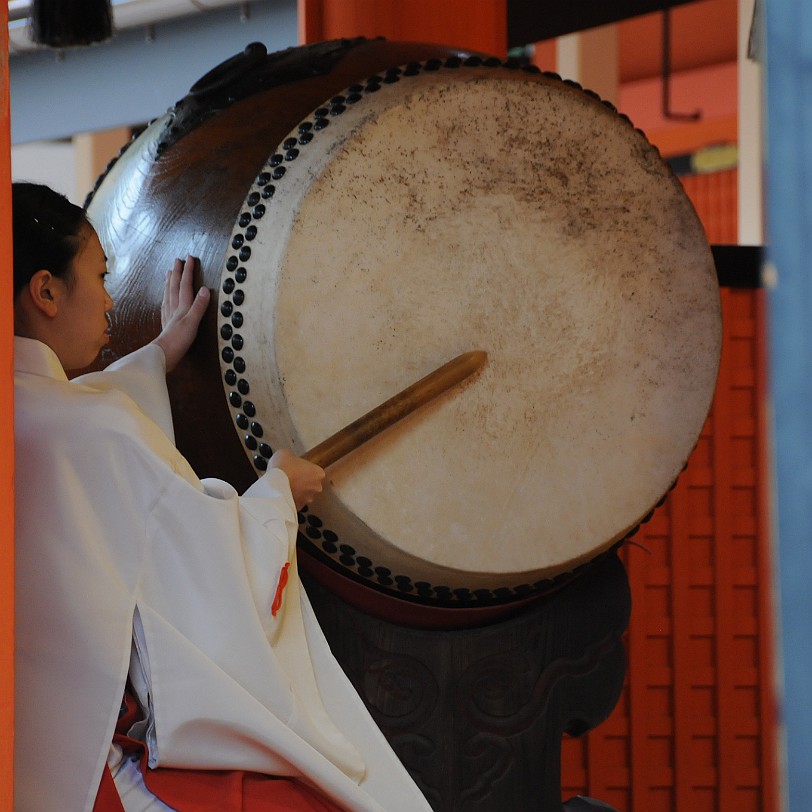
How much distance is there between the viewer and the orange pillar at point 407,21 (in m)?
2.68

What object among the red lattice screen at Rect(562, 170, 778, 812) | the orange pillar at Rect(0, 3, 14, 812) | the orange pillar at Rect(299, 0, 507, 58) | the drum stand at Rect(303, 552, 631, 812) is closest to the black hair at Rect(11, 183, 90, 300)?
the orange pillar at Rect(0, 3, 14, 812)

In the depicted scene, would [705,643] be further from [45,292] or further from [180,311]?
[45,292]

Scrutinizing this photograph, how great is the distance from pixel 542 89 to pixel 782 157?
77cm

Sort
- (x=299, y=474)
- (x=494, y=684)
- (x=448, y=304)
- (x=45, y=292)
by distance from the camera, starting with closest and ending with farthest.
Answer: (x=45, y=292), (x=299, y=474), (x=448, y=304), (x=494, y=684)

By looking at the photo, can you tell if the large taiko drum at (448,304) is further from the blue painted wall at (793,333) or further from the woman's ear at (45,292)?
the blue painted wall at (793,333)

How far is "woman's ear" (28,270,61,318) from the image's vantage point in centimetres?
135

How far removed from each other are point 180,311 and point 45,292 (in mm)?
373

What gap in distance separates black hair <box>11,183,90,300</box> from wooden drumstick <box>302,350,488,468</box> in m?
0.39

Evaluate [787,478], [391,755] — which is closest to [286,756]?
[391,755]

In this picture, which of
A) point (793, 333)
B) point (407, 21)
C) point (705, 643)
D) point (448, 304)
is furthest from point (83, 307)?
point (705, 643)

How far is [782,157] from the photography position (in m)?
1.12

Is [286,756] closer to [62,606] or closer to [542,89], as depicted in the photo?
[62,606]

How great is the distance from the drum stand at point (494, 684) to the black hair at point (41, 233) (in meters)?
0.61

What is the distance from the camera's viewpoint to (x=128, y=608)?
49.3 inches
